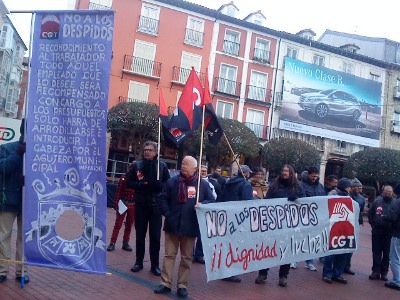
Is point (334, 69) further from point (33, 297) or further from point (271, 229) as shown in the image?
point (33, 297)

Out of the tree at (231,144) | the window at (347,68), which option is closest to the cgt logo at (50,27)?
the tree at (231,144)

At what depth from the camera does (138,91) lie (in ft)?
102

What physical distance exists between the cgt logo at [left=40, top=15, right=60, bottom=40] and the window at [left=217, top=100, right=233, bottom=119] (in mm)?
27966

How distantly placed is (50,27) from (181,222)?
9.04 ft

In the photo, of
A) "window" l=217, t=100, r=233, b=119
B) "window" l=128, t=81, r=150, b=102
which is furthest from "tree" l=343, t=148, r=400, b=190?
"window" l=128, t=81, r=150, b=102

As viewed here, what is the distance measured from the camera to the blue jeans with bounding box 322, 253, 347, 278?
816 centimetres

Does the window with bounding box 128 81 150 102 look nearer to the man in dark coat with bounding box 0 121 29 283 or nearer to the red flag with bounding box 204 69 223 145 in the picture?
the red flag with bounding box 204 69 223 145

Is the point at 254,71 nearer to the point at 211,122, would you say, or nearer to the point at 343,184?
the point at 343,184

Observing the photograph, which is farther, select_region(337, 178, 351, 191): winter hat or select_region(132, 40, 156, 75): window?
select_region(132, 40, 156, 75): window

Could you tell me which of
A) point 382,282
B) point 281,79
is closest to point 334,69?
point 281,79

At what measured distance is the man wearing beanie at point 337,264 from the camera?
321 inches

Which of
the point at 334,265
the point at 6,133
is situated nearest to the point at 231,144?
the point at 6,133

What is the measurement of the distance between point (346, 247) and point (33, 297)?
16.7ft

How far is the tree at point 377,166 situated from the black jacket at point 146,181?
26236 mm
